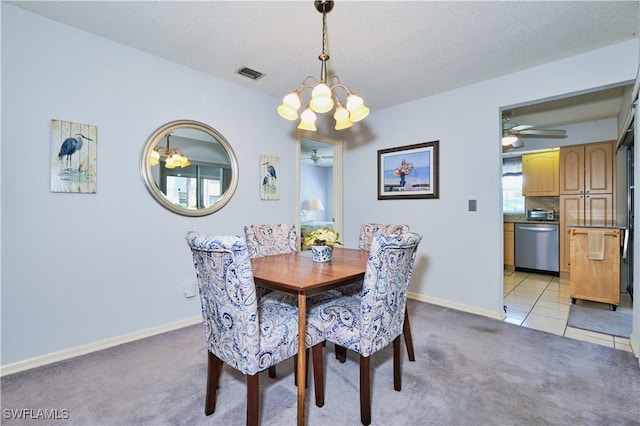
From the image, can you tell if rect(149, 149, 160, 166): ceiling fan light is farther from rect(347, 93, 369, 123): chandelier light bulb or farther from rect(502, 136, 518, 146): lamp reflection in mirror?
rect(502, 136, 518, 146): lamp reflection in mirror

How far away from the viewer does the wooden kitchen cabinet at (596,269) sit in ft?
9.94

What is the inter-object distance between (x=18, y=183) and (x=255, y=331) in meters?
1.95

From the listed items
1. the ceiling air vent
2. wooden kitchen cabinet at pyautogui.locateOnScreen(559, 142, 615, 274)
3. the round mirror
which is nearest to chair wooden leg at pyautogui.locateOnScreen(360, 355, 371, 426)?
the round mirror

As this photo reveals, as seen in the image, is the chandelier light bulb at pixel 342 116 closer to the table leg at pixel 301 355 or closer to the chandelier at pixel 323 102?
the chandelier at pixel 323 102

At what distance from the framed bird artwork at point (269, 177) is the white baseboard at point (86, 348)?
1472 millimetres

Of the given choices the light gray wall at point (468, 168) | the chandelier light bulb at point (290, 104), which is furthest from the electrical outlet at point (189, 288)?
the light gray wall at point (468, 168)

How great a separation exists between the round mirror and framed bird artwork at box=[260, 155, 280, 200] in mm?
346

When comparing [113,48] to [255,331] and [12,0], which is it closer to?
[12,0]

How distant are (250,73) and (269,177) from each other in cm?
108

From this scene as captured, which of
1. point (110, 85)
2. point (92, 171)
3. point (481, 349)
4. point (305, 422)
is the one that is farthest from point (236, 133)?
point (481, 349)

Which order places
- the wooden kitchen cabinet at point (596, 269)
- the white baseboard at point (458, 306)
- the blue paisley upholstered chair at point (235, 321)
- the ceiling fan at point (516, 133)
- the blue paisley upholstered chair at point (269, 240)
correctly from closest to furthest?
the blue paisley upholstered chair at point (235, 321), the blue paisley upholstered chair at point (269, 240), the white baseboard at point (458, 306), the wooden kitchen cabinet at point (596, 269), the ceiling fan at point (516, 133)

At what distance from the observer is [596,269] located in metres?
3.12

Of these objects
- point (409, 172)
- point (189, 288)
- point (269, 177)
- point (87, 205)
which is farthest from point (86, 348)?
point (409, 172)

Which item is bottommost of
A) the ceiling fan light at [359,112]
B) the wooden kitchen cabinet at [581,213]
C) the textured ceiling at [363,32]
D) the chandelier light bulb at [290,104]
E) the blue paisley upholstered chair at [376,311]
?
the blue paisley upholstered chair at [376,311]
